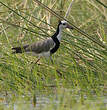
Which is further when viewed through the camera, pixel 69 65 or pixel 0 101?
pixel 69 65

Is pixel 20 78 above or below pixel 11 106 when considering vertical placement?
above

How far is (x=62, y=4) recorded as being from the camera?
8398 mm

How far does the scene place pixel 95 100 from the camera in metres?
4.55

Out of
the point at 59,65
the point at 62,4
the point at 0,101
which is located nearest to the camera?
the point at 0,101

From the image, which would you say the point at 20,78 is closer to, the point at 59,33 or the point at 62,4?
the point at 59,33

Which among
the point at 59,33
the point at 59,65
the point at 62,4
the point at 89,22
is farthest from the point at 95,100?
the point at 89,22

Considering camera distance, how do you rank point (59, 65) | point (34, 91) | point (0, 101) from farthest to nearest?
point (59, 65), point (34, 91), point (0, 101)

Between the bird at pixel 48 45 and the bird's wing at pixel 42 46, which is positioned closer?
the bird at pixel 48 45

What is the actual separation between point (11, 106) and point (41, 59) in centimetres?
310

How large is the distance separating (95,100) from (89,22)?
16.1 ft

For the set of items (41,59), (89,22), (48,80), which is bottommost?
(48,80)

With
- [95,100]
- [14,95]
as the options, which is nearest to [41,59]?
[14,95]

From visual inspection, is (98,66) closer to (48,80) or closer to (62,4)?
(48,80)

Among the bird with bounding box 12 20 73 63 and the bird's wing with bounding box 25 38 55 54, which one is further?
the bird's wing with bounding box 25 38 55 54
